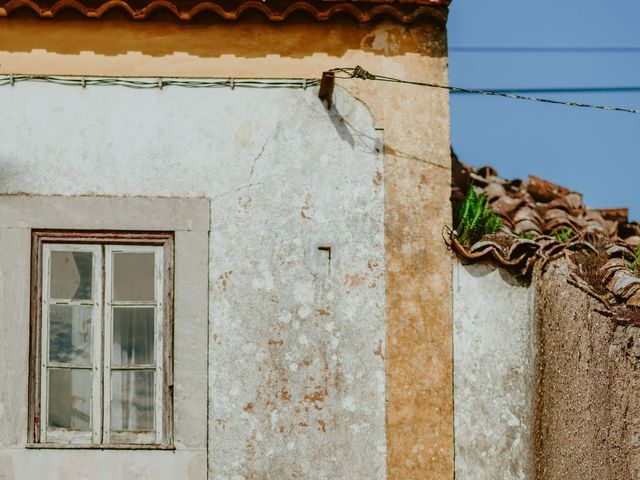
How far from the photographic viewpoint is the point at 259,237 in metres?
8.72

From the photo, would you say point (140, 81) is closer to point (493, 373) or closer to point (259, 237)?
point (259, 237)

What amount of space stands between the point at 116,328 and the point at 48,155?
1.32 m

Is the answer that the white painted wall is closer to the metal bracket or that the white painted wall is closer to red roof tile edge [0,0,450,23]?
the metal bracket

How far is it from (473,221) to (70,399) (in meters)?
3.10

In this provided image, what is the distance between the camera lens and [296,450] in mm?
8469

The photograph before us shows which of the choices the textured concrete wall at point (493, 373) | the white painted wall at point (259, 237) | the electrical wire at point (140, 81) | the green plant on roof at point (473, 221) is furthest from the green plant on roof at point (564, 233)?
the electrical wire at point (140, 81)

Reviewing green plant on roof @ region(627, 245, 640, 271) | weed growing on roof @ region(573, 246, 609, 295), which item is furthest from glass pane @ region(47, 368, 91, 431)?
green plant on roof @ region(627, 245, 640, 271)

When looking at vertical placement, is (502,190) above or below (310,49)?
below

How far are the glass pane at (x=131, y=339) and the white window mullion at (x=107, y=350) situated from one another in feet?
0.13

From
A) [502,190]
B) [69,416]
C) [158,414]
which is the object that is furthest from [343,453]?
[502,190]

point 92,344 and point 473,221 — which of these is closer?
point 92,344

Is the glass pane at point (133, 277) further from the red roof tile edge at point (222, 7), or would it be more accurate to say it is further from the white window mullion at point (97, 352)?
the red roof tile edge at point (222, 7)

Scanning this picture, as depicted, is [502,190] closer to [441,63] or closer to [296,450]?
[441,63]

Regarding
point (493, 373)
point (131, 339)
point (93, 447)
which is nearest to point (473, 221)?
point (493, 373)
